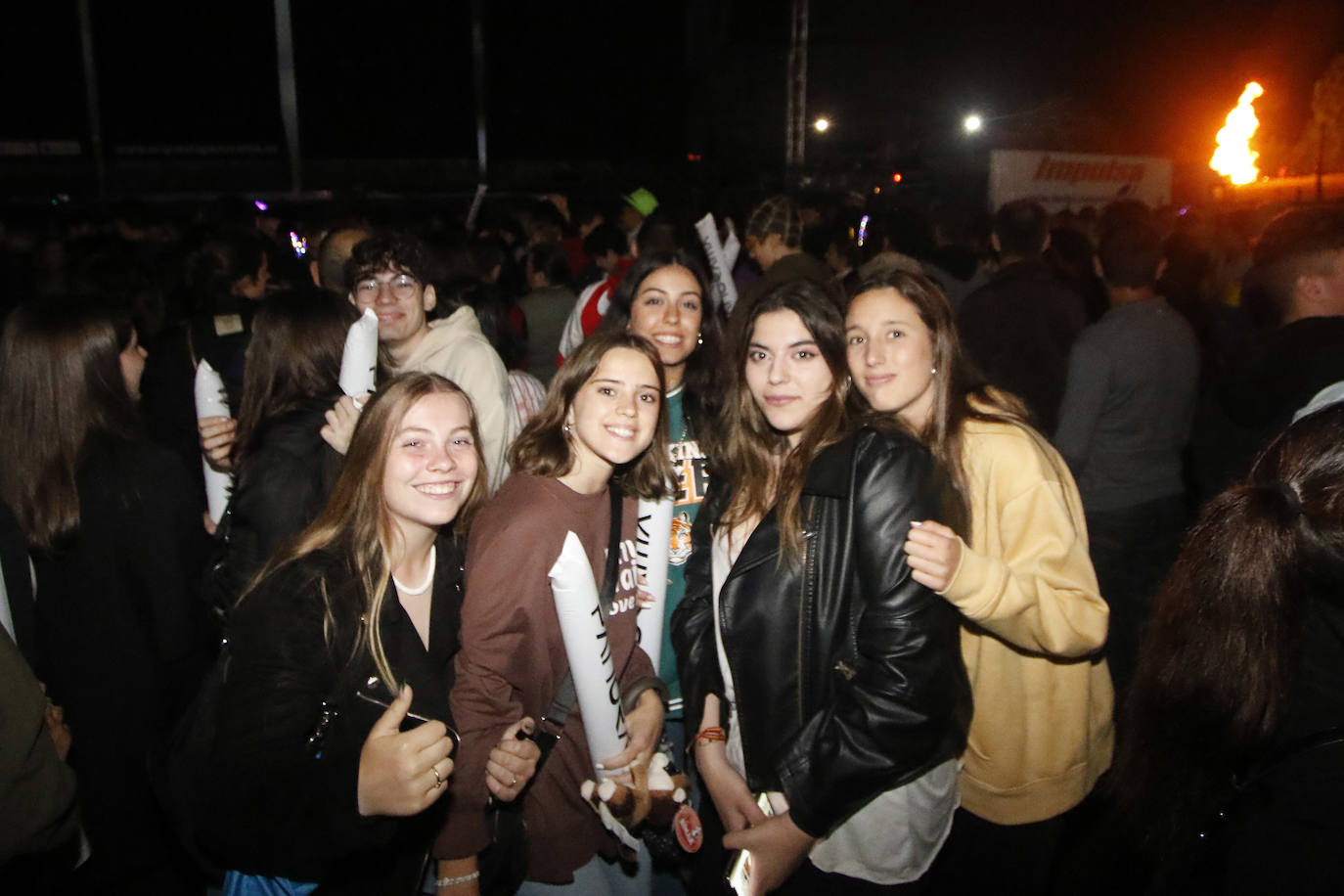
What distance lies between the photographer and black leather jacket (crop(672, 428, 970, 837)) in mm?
1769

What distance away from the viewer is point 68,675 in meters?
2.51

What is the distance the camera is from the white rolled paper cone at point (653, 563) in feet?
7.38

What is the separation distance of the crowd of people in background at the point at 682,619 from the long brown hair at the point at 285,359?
12 millimetres

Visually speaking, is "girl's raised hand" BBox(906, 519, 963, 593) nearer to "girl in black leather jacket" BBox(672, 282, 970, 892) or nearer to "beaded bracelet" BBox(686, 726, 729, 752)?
"girl in black leather jacket" BBox(672, 282, 970, 892)

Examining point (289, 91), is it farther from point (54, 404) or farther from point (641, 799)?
point (641, 799)

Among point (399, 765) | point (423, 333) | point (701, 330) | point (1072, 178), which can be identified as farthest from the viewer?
point (1072, 178)

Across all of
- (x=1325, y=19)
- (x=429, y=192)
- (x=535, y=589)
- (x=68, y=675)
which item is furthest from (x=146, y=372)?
(x=1325, y=19)

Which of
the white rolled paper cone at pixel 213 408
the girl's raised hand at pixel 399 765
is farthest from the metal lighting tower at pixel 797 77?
the girl's raised hand at pixel 399 765

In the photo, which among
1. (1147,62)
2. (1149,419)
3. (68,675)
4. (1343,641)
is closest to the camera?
(1343,641)

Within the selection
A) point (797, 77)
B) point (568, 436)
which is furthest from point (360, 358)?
point (797, 77)

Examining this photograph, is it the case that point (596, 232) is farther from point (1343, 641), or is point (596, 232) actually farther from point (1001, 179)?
point (1343, 641)

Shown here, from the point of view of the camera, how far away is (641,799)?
2.02m

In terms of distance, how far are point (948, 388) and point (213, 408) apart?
2422mm

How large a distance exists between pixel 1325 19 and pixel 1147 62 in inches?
94.1
